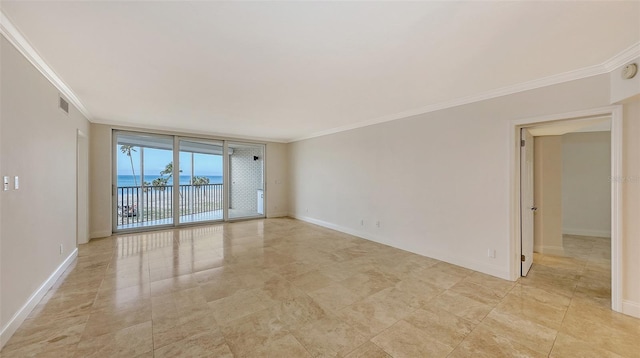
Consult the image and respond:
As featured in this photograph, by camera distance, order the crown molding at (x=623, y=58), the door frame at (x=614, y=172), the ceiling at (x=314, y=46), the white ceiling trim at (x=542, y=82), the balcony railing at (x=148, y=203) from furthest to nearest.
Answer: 1. the balcony railing at (x=148, y=203)
2. the door frame at (x=614, y=172)
3. the white ceiling trim at (x=542, y=82)
4. the crown molding at (x=623, y=58)
5. the ceiling at (x=314, y=46)

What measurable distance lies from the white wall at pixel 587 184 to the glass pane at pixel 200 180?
361 inches

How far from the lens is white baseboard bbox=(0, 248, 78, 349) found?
6.27 feet

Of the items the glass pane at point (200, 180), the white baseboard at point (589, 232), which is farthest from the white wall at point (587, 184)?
the glass pane at point (200, 180)

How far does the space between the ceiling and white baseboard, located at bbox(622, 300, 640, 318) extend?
2.46m

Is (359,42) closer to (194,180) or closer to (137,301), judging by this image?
(137,301)

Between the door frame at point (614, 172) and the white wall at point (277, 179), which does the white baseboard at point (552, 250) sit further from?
the white wall at point (277, 179)

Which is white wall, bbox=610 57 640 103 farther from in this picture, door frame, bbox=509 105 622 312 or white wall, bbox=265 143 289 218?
white wall, bbox=265 143 289 218

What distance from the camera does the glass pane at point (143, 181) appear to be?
18.9ft

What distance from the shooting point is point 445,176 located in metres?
3.83

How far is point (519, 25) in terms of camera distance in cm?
185

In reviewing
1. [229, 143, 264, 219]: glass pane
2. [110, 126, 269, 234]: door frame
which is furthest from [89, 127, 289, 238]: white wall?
[229, 143, 264, 219]: glass pane

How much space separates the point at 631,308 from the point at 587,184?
195 inches

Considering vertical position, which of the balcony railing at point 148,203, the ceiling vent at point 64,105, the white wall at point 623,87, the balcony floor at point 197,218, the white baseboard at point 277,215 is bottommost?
the white baseboard at point 277,215

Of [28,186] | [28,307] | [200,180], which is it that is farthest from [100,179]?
[28,307]
